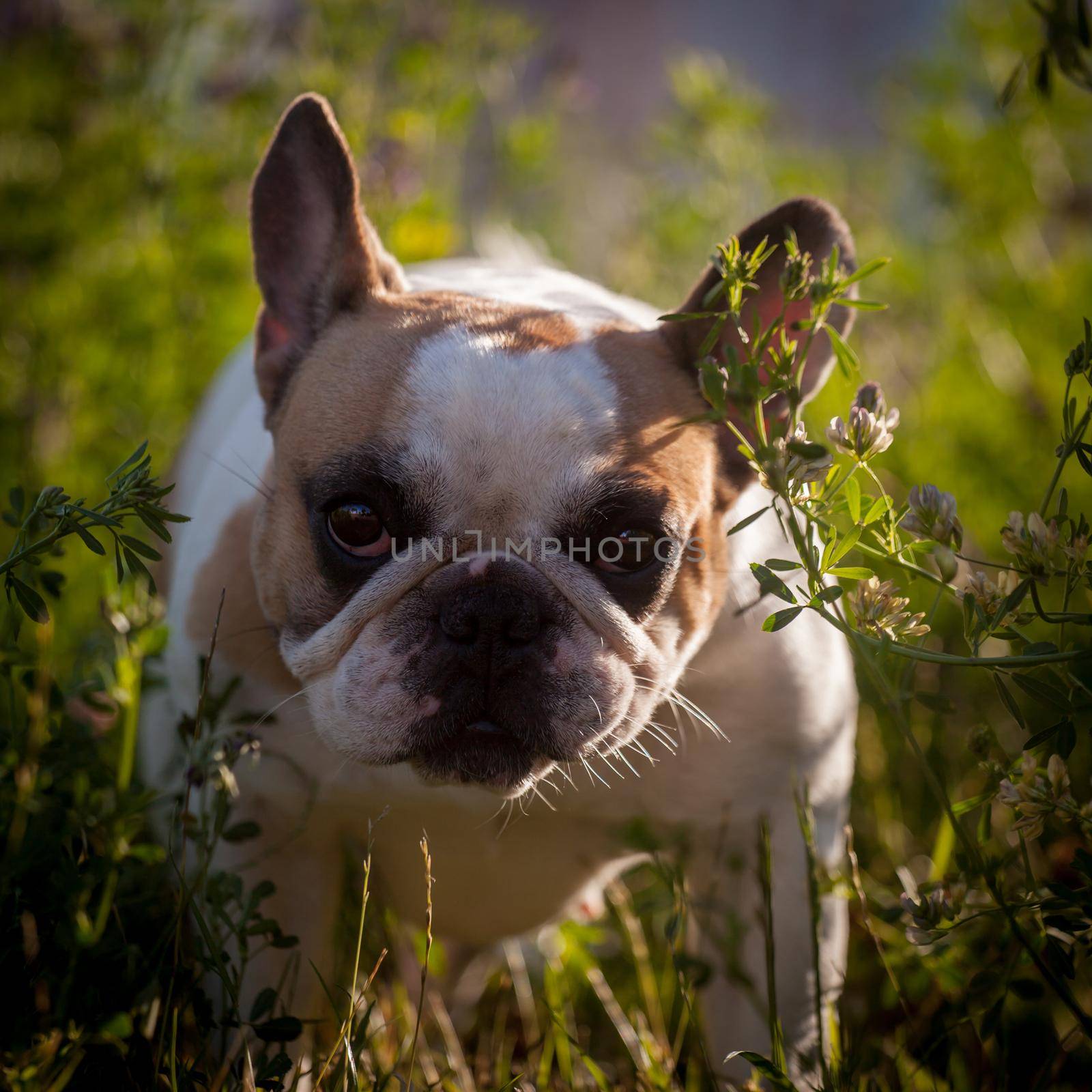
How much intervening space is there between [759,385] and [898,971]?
1.64 m

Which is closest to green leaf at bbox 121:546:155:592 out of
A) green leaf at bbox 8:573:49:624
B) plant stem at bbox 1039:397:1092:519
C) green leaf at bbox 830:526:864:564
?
green leaf at bbox 8:573:49:624

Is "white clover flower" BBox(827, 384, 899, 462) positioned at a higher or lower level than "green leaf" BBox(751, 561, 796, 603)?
higher

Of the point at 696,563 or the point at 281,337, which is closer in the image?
the point at 696,563

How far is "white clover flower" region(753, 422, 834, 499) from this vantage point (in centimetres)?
154

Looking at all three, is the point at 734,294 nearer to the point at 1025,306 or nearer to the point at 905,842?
the point at 905,842

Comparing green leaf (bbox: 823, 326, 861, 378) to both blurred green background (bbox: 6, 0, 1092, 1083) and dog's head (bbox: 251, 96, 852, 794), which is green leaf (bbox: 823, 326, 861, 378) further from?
blurred green background (bbox: 6, 0, 1092, 1083)

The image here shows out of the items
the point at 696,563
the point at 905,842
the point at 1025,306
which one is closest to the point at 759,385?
the point at 696,563

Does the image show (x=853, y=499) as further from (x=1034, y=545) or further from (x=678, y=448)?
(x=678, y=448)

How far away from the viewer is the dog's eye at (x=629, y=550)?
2.08 m

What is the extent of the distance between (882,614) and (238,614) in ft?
4.47

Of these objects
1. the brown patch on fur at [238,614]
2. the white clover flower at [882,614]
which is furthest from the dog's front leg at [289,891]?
the white clover flower at [882,614]

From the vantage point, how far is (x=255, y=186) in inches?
94.9

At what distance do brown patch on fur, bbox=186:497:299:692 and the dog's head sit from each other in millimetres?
101

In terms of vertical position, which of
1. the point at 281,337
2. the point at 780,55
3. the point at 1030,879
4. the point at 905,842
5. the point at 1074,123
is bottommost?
the point at 905,842
